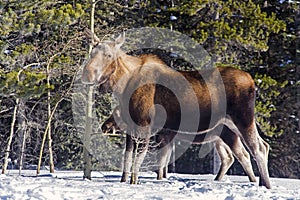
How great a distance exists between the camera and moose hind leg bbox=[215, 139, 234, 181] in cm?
970

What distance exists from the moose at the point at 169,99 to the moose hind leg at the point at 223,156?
111 cm

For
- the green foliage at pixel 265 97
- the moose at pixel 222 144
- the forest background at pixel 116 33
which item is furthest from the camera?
the green foliage at pixel 265 97

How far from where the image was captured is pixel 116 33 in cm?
1219

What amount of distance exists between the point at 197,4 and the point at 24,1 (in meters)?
5.46

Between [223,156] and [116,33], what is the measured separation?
13.8 feet

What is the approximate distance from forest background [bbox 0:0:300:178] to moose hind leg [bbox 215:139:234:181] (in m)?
3.59

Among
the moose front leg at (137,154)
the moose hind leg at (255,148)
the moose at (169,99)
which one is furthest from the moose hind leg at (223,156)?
the moose front leg at (137,154)

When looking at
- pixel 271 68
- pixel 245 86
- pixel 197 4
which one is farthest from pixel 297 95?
pixel 245 86

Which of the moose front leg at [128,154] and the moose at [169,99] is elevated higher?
the moose at [169,99]

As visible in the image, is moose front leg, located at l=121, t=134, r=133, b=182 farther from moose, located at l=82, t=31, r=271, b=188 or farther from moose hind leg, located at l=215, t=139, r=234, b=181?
moose hind leg, located at l=215, t=139, r=234, b=181

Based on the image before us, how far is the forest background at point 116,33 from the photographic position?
1061 cm

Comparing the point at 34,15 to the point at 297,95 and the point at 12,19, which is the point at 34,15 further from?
the point at 297,95

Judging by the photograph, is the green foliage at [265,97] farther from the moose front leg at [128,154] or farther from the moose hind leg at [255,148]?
the moose front leg at [128,154]

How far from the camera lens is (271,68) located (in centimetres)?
1745
